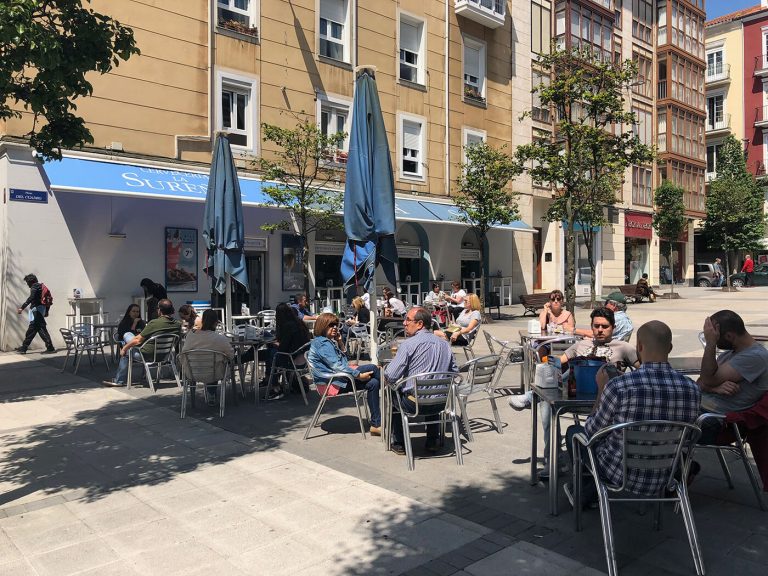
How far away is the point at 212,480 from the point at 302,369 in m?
2.82

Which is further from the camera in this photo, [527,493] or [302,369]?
[302,369]

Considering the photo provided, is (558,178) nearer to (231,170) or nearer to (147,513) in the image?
(231,170)

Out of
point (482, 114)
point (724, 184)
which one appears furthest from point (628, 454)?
point (724, 184)

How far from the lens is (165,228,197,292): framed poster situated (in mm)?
15008

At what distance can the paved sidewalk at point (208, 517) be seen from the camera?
11.6 feet

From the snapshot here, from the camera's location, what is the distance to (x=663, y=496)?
11.3ft

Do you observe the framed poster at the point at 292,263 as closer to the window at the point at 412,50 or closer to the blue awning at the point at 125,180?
the blue awning at the point at 125,180

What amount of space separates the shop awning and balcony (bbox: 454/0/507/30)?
10.9 metres

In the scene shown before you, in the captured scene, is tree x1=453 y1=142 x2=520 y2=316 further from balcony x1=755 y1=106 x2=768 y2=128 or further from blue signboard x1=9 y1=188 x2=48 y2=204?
balcony x1=755 y1=106 x2=768 y2=128

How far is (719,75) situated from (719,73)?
1.10ft

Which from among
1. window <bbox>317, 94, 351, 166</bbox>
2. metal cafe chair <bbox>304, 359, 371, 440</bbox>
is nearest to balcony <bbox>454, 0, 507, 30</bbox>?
window <bbox>317, 94, 351, 166</bbox>

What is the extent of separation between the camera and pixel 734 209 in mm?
36156

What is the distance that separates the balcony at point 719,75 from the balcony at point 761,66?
184cm

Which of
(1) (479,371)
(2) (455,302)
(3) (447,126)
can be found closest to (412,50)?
(3) (447,126)
